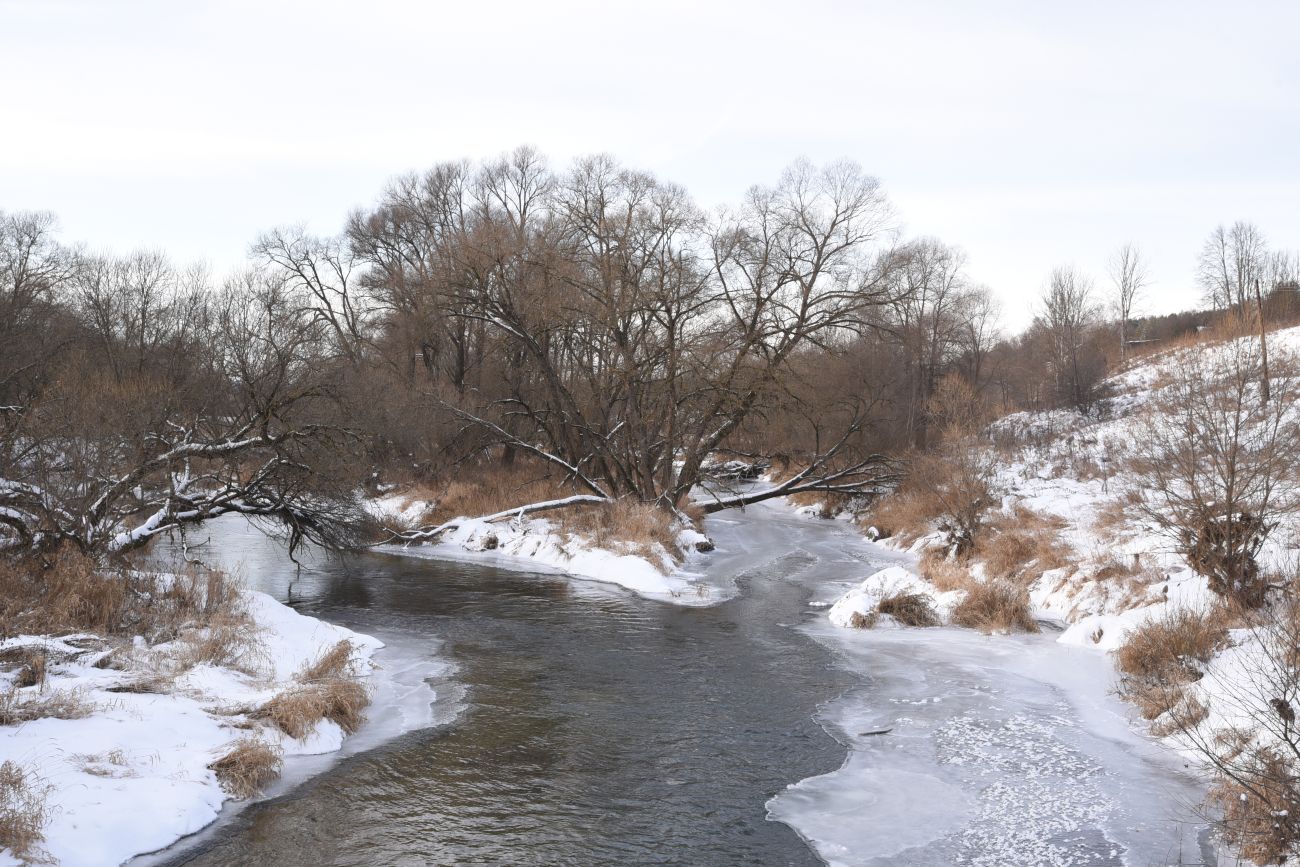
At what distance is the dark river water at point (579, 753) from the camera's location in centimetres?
704

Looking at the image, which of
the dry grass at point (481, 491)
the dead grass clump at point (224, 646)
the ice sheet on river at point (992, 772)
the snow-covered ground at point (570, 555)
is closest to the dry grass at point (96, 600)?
the dead grass clump at point (224, 646)

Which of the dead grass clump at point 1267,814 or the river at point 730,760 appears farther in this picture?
the river at point 730,760

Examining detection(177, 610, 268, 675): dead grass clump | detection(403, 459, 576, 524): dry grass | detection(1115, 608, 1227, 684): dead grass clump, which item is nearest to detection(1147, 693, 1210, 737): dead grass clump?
detection(1115, 608, 1227, 684): dead grass clump

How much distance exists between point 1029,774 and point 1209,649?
3687mm

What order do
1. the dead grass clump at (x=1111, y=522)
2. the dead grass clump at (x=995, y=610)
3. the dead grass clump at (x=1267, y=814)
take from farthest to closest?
the dead grass clump at (x=1111, y=522), the dead grass clump at (x=995, y=610), the dead grass clump at (x=1267, y=814)

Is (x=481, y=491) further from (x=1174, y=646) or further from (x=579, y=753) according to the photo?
(x=1174, y=646)

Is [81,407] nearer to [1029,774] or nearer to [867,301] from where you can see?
[1029,774]

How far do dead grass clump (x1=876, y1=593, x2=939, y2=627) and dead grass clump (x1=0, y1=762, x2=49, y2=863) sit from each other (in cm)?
1339

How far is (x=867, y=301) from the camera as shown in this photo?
2698cm

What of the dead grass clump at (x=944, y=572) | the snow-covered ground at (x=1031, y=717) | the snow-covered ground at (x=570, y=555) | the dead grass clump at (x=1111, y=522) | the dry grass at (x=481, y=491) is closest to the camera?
the snow-covered ground at (x=1031, y=717)

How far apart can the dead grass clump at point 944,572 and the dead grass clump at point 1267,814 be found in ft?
34.0

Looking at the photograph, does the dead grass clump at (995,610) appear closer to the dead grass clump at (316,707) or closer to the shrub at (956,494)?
the shrub at (956,494)

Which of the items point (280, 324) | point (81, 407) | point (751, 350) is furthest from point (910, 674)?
point (280, 324)

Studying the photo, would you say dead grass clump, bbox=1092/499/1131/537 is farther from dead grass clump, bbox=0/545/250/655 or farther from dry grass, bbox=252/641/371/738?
dead grass clump, bbox=0/545/250/655
